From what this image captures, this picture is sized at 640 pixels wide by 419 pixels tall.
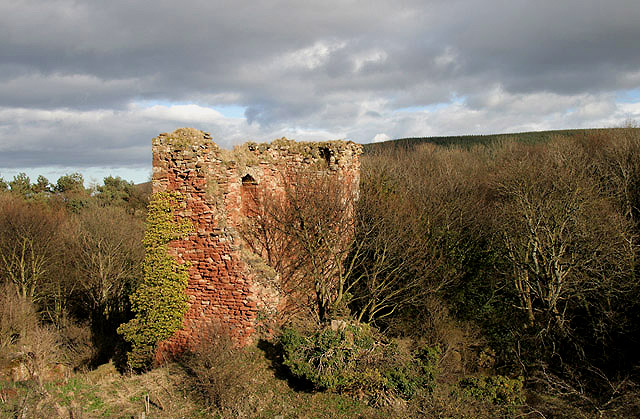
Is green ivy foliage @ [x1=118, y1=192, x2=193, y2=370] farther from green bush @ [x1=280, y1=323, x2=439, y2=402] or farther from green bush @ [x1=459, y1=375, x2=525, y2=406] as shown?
green bush @ [x1=459, y1=375, x2=525, y2=406]

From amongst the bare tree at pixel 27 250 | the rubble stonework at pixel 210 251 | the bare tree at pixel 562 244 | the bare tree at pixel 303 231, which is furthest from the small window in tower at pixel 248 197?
the bare tree at pixel 27 250

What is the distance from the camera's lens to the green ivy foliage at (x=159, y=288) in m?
10.4

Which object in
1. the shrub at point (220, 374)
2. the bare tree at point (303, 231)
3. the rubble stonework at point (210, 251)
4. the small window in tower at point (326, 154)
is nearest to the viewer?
the shrub at point (220, 374)

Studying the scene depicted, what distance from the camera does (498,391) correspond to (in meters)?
11.3

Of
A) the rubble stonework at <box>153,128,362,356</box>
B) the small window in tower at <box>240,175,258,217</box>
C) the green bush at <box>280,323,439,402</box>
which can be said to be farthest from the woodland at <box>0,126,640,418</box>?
the rubble stonework at <box>153,128,362,356</box>

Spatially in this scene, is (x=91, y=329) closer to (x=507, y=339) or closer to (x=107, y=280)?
(x=107, y=280)

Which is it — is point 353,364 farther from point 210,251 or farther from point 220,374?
point 210,251

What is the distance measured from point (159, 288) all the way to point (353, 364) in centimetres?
514

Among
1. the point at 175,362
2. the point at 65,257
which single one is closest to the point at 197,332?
the point at 175,362

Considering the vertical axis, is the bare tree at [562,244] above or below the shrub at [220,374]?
above

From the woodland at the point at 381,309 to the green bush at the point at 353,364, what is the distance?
1.3 inches

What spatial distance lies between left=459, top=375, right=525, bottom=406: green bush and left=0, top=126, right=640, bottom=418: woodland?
0.05 m

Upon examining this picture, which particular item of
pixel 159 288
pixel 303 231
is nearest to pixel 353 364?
pixel 303 231

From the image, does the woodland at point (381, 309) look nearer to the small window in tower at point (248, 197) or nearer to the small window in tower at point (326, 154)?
the small window in tower at point (248, 197)
